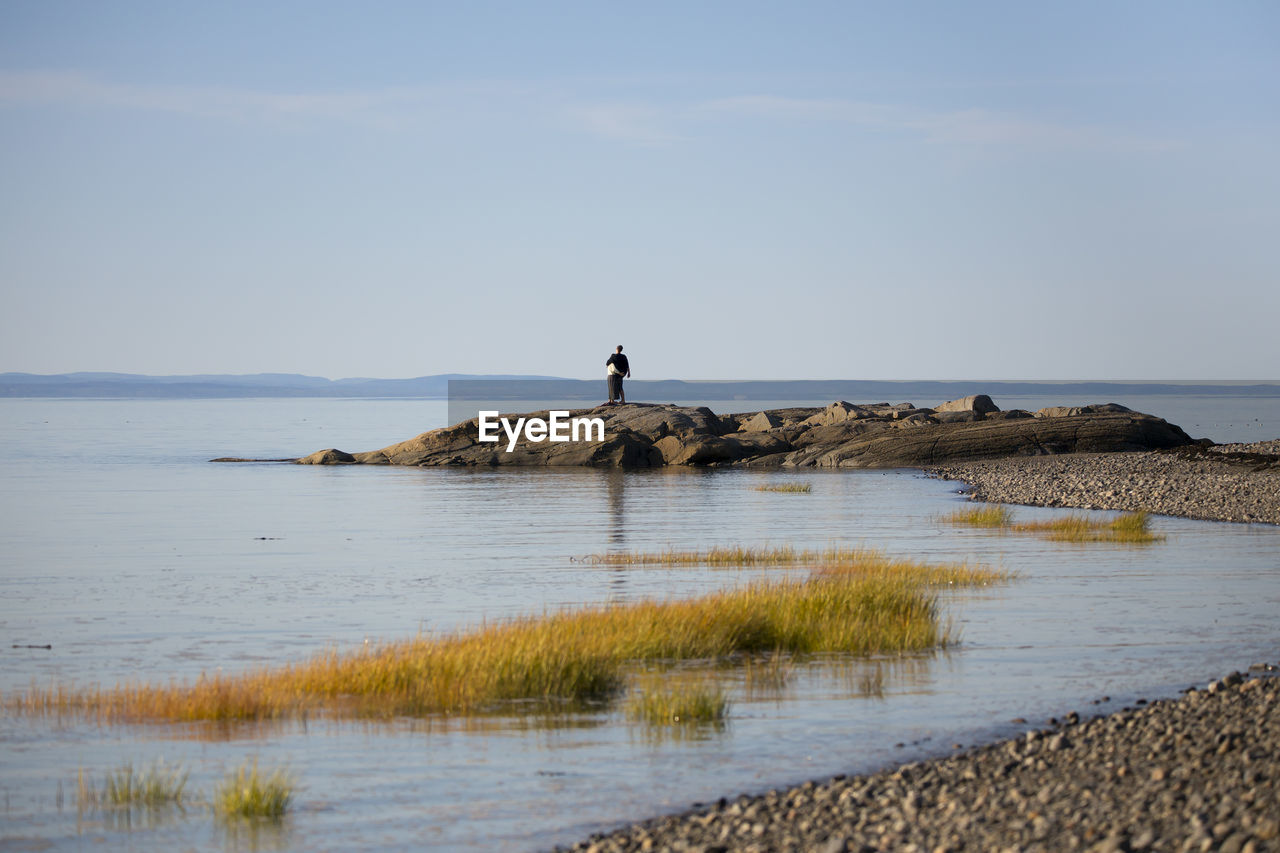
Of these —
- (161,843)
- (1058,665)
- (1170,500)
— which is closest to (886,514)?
(1170,500)

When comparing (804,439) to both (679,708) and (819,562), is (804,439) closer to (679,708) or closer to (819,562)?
(819,562)

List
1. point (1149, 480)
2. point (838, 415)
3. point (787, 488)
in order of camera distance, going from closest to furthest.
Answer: point (1149, 480) < point (787, 488) < point (838, 415)

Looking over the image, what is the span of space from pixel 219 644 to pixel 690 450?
46264mm

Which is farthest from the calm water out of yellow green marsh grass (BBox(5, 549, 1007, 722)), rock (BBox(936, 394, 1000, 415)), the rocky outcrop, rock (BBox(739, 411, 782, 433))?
rock (BBox(739, 411, 782, 433))

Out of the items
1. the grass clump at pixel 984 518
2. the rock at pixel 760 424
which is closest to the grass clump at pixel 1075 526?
the grass clump at pixel 984 518

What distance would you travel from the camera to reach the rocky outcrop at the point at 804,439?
197ft

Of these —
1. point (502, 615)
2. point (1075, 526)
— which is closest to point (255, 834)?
point (502, 615)

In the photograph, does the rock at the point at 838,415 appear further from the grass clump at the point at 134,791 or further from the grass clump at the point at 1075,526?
the grass clump at the point at 134,791

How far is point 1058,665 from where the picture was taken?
16984mm

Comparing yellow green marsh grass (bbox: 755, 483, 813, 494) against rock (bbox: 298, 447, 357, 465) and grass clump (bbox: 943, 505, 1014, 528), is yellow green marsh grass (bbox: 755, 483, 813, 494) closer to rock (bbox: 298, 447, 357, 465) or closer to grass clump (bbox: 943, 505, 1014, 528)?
grass clump (bbox: 943, 505, 1014, 528)

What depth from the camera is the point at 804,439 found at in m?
66.8

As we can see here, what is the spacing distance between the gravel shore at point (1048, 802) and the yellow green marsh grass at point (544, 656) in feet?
15.5

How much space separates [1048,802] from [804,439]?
56.7 meters

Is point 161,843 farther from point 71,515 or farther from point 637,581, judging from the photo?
point 71,515
